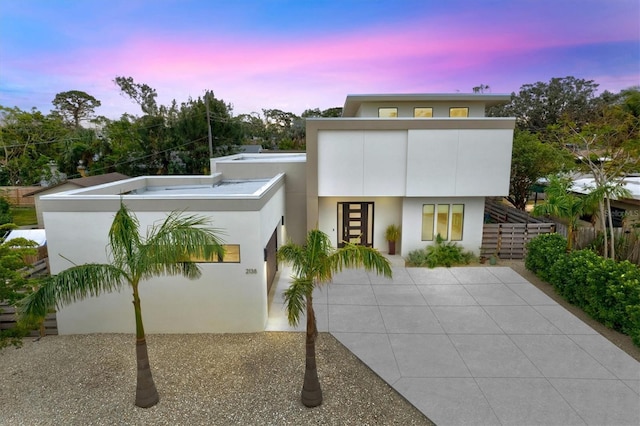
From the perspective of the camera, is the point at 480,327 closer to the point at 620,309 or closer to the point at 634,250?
the point at 620,309

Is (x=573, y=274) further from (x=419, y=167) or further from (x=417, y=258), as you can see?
(x=419, y=167)

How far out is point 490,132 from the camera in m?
11.9

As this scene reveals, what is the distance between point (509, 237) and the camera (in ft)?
43.2

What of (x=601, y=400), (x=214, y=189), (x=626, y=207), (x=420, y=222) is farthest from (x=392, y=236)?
(x=626, y=207)

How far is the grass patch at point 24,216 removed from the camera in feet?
74.6

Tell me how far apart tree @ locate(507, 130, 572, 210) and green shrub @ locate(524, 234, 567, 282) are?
342 inches

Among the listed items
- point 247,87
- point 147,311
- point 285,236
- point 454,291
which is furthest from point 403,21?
point 247,87

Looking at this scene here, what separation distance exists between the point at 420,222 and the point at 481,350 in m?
6.50

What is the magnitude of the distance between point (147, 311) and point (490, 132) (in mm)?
12151

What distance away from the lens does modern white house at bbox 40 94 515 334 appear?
7668mm

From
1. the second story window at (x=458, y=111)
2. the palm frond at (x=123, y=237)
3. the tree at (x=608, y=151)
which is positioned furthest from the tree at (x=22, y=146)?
the tree at (x=608, y=151)

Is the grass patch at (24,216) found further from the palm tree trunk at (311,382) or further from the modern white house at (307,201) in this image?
the palm tree trunk at (311,382)

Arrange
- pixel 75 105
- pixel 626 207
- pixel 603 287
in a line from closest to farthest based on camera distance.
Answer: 1. pixel 603 287
2. pixel 626 207
3. pixel 75 105

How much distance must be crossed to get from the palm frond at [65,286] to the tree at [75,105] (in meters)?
60.9
